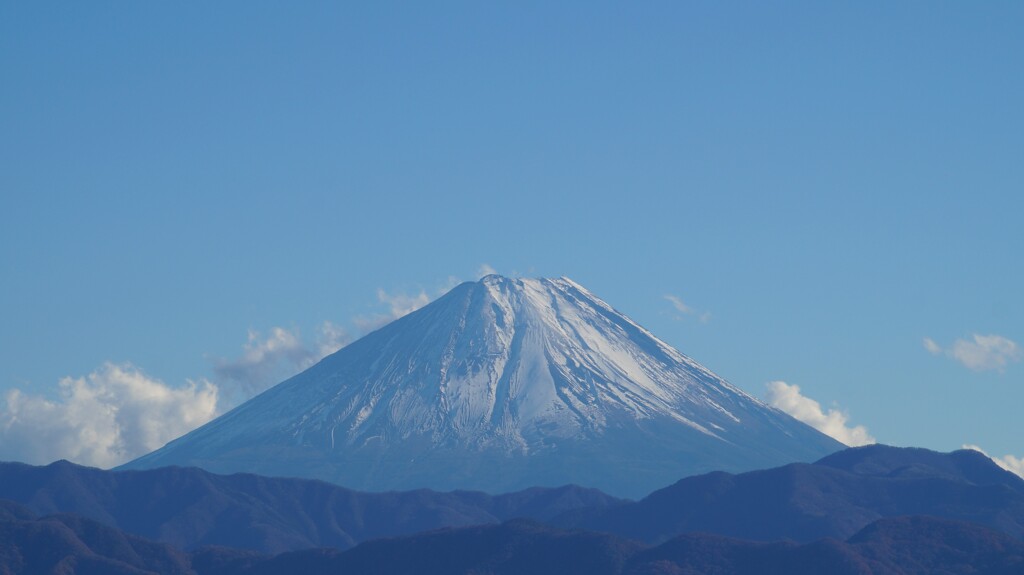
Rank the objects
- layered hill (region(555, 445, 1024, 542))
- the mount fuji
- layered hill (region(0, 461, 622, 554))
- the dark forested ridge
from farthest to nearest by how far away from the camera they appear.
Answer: the mount fuji < layered hill (region(0, 461, 622, 554)) < layered hill (region(555, 445, 1024, 542)) < the dark forested ridge

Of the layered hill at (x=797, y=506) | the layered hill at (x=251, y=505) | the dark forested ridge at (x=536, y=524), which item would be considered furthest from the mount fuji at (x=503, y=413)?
the layered hill at (x=797, y=506)

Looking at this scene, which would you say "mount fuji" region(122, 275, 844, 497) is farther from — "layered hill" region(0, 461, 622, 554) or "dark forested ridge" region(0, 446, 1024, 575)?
"dark forested ridge" region(0, 446, 1024, 575)

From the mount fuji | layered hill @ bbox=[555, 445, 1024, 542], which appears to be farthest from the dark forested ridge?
the mount fuji

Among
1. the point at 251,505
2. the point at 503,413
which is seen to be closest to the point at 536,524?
the point at 251,505

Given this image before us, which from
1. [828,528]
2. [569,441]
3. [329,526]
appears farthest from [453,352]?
[828,528]

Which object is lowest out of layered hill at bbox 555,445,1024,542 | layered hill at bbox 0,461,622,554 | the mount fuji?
layered hill at bbox 0,461,622,554

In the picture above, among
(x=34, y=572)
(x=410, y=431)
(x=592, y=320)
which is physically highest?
(x=592, y=320)

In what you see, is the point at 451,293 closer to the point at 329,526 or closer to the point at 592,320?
the point at 592,320

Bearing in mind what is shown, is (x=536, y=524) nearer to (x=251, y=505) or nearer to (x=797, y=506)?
(x=797, y=506)
